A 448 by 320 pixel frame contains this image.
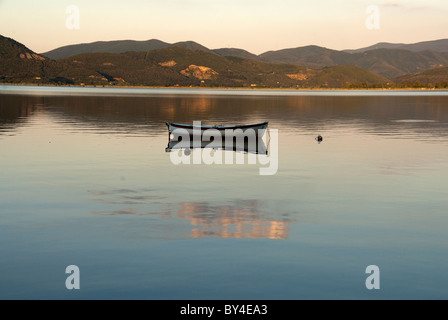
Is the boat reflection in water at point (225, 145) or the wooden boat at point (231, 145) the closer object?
the boat reflection in water at point (225, 145)

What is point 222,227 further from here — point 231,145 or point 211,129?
point 231,145

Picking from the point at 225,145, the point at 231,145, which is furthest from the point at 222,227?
the point at 231,145

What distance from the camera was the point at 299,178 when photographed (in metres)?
31.1

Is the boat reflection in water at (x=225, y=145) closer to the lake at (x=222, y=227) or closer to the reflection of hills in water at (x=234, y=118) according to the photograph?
the lake at (x=222, y=227)

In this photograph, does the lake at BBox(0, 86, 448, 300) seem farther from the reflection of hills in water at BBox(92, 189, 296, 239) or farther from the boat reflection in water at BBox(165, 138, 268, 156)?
the boat reflection in water at BBox(165, 138, 268, 156)

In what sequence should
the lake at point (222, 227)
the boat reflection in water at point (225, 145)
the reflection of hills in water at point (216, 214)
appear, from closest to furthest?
the lake at point (222, 227) < the reflection of hills in water at point (216, 214) < the boat reflection in water at point (225, 145)

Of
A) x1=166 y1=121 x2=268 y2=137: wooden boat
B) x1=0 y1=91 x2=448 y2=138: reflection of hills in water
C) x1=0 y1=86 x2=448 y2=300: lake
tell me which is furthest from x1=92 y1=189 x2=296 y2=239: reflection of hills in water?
x1=0 y1=91 x2=448 y2=138: reflection of hills in water

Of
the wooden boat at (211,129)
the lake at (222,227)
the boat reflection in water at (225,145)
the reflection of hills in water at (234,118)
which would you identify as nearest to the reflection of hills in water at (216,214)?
the lake at (222,227)

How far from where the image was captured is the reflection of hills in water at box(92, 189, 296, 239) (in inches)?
752

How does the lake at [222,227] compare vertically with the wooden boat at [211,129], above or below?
below

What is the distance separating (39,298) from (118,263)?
275cm

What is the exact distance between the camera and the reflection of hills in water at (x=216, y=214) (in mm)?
19109
